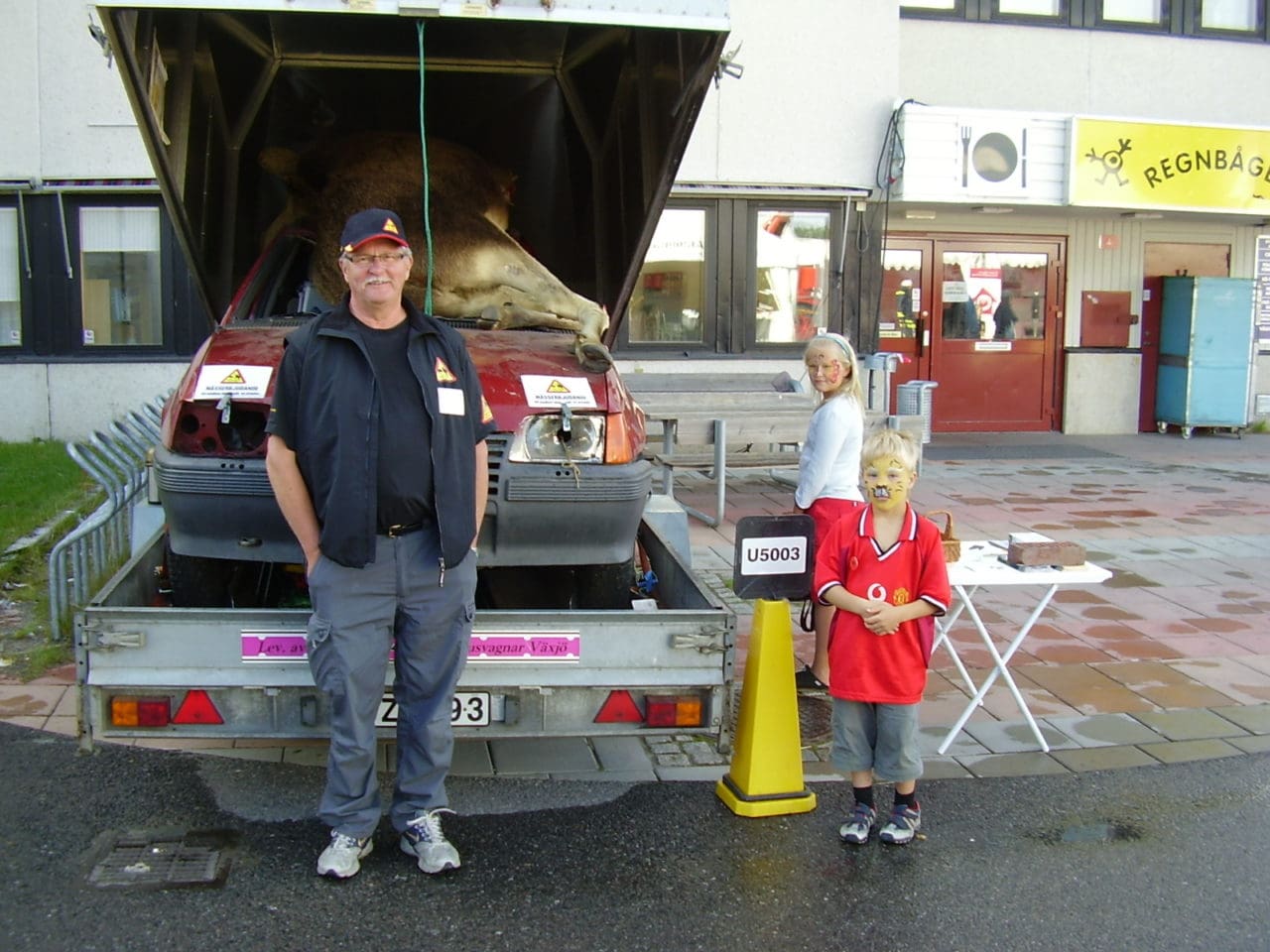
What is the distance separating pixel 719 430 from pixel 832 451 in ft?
13.3

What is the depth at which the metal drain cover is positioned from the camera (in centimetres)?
382

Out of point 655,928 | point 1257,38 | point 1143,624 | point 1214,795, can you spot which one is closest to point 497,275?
point 655,928

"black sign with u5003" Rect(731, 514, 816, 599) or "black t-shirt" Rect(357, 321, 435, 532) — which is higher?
"black t-shirt" Rect(357, 321, 435, 532)

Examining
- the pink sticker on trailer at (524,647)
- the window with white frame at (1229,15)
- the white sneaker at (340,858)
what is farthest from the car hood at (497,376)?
the window with white frame at (1229,15)

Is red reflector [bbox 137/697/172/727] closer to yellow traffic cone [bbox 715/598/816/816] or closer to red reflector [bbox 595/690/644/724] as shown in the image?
red reflector [bbox 595/690/644/724]

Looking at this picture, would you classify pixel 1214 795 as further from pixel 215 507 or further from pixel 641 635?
pixel 215 507

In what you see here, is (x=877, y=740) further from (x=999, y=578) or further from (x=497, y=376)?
(x=497, y=376)

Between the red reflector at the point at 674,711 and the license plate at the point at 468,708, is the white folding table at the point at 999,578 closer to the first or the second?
the red reflector at the point at 674,711

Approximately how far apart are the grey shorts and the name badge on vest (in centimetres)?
165

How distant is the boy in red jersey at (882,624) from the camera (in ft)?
13.6

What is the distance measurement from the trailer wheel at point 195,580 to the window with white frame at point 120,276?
28.6ft

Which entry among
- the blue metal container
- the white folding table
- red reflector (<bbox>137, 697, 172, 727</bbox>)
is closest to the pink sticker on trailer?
red reflector (<bbox>137, 697, 172, 727</bbox>)

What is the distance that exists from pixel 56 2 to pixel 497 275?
350 inches

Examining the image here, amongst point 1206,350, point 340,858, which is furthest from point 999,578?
point 1206,350
